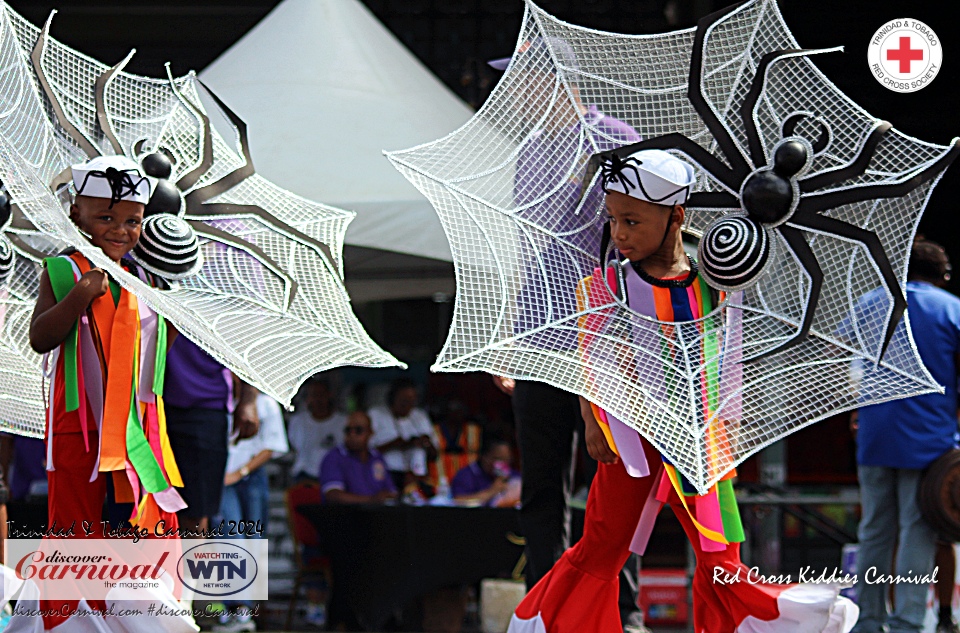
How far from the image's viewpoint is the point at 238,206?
4445mm

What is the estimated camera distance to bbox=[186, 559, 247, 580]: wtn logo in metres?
4.18

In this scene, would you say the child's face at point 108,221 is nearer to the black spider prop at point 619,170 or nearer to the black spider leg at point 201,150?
the black spider leg at point 201,150

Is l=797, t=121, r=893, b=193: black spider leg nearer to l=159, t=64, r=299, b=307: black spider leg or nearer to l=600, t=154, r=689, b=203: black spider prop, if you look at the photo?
l=600, t=154, r=689, b=203: black spider prop

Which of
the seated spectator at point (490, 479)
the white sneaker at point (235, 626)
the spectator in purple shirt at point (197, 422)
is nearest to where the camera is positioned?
the spectator in purple shirt at point (197, 422)

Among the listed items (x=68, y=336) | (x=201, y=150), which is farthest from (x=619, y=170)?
(x=68, y=336)

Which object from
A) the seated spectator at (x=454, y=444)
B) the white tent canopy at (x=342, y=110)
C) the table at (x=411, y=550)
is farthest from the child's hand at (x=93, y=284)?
the seated spectator at (x=454, y=444)

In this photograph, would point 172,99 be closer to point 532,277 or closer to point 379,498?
point 532,277

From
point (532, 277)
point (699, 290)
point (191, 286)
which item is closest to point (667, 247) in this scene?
point (699, 290)

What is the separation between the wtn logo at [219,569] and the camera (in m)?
4.18

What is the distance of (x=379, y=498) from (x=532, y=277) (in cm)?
397

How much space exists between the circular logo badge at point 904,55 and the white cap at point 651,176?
3.19m

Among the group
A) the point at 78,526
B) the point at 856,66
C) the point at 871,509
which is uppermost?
the point at 856,66

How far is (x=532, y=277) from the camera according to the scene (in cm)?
377

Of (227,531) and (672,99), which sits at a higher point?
(672,99)
